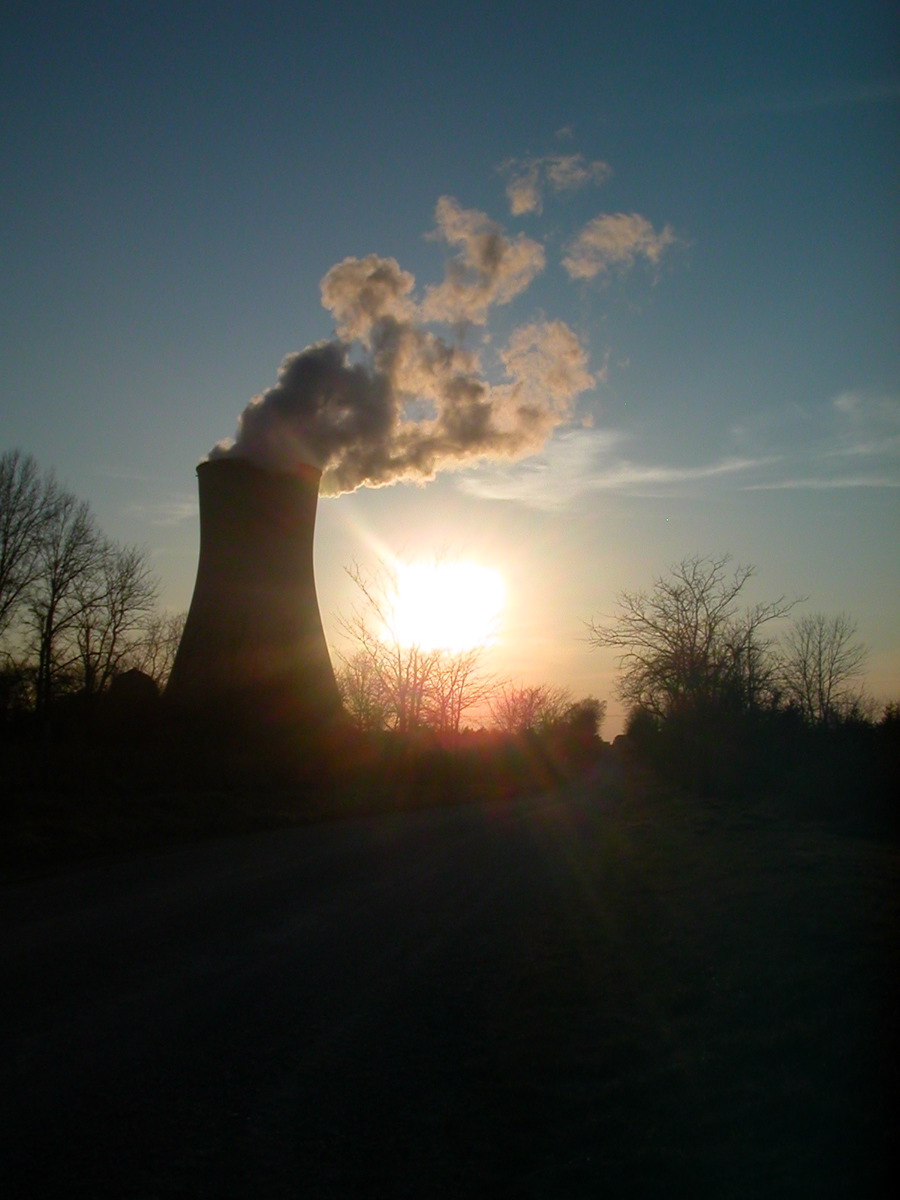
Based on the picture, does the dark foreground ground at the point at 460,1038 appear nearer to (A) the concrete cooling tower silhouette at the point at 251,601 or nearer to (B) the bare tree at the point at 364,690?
(A) the concrete cooling tower silhouette at the point at 251,601

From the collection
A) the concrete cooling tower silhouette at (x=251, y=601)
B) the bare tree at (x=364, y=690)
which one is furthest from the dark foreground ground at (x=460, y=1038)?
the bare tree at (x=364, y=690)

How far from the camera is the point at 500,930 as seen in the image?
7176 mm

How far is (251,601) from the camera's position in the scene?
2088 centimetres

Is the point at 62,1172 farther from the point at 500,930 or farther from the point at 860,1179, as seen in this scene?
the point at 500,930

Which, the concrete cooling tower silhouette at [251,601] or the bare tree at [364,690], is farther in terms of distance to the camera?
the bare tree at [364,690]

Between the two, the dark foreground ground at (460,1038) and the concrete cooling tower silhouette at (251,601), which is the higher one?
the concrete cooling tower silhouette at (251,601)

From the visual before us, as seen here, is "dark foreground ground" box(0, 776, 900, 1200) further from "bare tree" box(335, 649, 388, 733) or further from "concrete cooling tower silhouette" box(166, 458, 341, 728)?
"bare tree" box(335, 649, 388, 733)

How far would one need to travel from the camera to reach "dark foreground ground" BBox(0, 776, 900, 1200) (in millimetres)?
3158

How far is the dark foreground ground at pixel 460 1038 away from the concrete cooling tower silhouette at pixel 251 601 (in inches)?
488

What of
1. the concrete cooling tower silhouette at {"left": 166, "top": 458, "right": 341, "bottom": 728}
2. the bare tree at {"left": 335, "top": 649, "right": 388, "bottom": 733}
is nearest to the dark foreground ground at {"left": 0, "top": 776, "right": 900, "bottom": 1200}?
the concrete cooling tower silhouette at {"left": 166, "top": 458, "right": 341, "bottom": 728}

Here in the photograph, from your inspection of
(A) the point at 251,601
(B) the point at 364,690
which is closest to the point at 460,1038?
(A) the point at 251,601

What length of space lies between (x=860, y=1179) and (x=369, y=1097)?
184 centimetres

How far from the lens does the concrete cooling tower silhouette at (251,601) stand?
67.9ft

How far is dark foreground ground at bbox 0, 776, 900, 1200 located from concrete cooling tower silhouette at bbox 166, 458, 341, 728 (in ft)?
40.7
